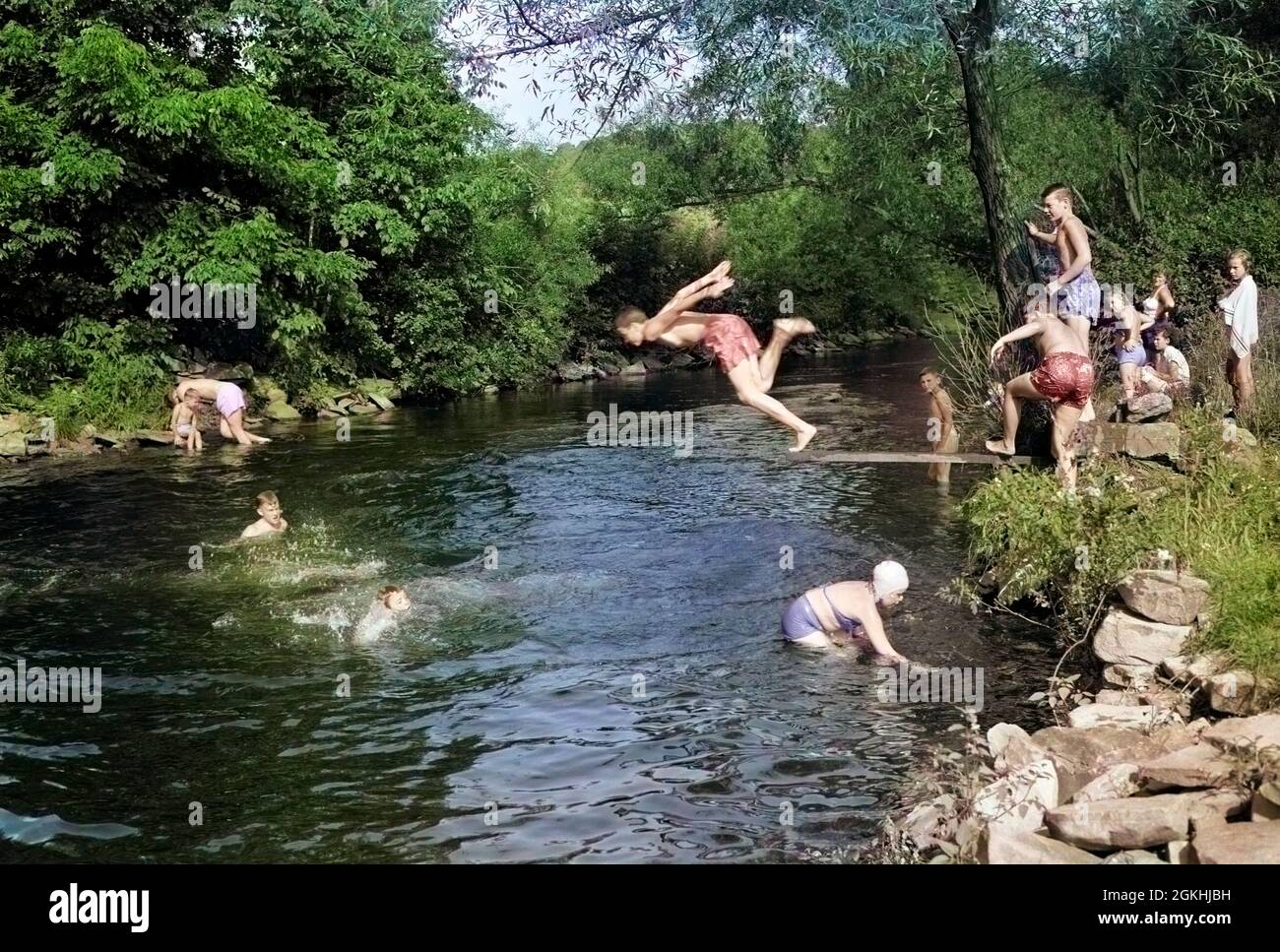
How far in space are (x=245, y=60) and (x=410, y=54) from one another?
4.48 m

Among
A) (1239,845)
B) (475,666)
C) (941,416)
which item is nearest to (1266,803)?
(1239,845)

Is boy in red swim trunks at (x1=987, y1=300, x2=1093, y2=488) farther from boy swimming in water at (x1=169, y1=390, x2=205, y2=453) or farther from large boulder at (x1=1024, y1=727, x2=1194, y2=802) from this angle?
boy swimming in water at (x1=169, y1=390, x2=205, y2=453)

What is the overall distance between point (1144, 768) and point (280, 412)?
27.3m

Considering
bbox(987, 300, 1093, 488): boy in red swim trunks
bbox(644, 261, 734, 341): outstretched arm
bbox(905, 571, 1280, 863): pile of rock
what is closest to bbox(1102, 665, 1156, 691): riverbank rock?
bbox(905, 571, 1280, 863): pile of rock

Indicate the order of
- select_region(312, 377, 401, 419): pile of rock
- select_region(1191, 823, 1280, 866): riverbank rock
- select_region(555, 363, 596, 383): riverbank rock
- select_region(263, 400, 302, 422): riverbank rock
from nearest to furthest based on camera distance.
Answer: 1. select_region(1191, 823, 1280, 866): riverbank rock
2. select_region(263, 400, 302, 422): riverbank rock
3. select_region(312, 377, 401, 419): pile of rock
4. select_region(555, 363, 596, 383): riverbank rock

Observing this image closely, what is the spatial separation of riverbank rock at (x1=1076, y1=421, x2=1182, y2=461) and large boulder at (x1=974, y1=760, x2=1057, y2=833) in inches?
256

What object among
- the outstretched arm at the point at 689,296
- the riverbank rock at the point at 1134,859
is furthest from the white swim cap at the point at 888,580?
the riverbank rock at the point at 1134,859

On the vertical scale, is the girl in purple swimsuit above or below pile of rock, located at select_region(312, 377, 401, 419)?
below

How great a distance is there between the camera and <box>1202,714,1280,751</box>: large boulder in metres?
6.95

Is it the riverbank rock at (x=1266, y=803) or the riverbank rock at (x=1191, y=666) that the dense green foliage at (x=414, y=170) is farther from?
the riverbank rock at (x=1266, y=803)

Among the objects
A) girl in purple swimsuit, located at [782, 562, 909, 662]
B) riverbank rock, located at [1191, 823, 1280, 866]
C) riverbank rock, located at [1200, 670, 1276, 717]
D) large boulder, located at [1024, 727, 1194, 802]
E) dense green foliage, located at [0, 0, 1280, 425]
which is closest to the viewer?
riverbank rock, located at [1191, 823, 1280, 866]

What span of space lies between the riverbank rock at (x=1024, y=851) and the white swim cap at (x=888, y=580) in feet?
17.0

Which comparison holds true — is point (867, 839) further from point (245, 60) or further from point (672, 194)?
point (672, 194)

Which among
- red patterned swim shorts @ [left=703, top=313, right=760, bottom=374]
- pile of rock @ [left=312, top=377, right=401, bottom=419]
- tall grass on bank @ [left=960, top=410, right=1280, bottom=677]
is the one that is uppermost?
red patterned swim shorts @ [left=703, top=313, right=760, bottom=374]
